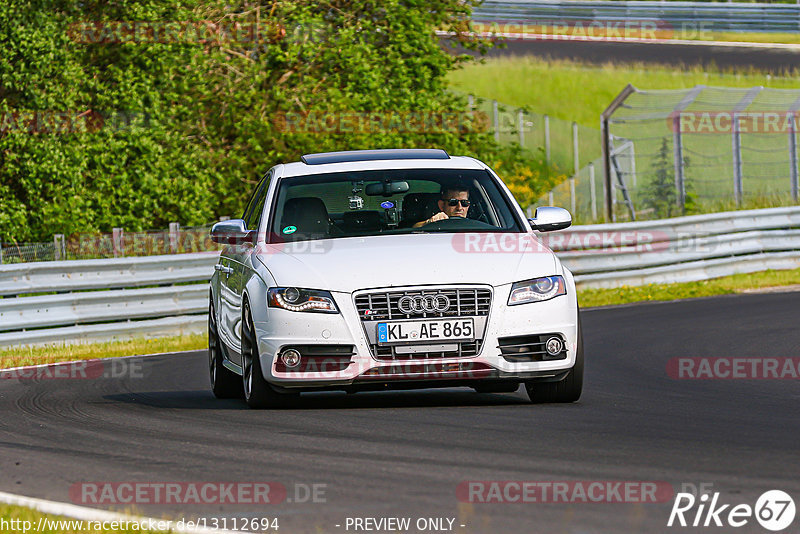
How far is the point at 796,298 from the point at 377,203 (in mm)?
10760

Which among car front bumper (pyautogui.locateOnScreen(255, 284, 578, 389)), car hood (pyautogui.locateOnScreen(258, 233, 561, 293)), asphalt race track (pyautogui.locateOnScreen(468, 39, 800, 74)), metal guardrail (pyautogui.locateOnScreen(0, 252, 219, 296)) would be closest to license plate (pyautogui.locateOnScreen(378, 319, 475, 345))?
car front bumper (pyautogui.locateOnScreen(255, 284, 578, 389))

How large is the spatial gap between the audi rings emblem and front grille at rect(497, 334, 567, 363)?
411 millimetres

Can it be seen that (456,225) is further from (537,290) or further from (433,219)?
(537,290)

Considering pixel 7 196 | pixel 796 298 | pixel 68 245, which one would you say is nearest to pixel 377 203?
pixel 796 298

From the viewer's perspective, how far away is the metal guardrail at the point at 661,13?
50562 millimetres

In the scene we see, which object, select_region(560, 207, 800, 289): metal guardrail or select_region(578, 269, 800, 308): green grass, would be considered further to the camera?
select_region(560, 207, 800, 289): metal guardrail

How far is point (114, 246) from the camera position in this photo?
66.9 feet

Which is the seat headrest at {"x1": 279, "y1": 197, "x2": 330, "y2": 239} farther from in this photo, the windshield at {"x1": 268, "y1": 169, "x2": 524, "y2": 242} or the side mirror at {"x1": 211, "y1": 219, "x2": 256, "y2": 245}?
the side mirror at {"x1": 211, "y1": 219, "x2": 256, "y2": 245}

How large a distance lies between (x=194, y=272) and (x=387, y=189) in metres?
9.36

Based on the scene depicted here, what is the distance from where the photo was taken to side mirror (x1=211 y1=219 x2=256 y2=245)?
1003cm

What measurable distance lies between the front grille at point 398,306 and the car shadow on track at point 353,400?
0.81 metres

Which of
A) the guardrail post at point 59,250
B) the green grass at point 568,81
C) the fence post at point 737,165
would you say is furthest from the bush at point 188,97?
the green grass at point 568,81

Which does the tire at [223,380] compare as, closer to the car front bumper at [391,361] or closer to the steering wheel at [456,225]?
the car front bumper at [391,361]

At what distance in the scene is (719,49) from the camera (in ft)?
173
